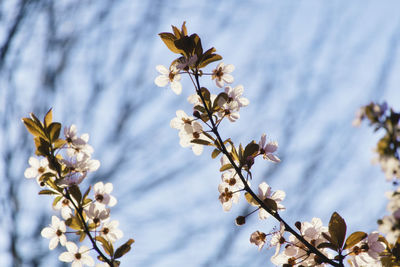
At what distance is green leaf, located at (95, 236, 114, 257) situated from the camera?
0.68 meters

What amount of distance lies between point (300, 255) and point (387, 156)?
0.78m

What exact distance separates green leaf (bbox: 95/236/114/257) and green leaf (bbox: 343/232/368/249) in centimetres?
45

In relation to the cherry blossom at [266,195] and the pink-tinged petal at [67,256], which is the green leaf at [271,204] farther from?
the pink-tinged petal at [67,256]

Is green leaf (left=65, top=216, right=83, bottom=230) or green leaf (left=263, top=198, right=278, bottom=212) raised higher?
green leaf (left=65, top=216, right=83, bottom=230)

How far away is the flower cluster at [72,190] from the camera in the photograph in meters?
0.66

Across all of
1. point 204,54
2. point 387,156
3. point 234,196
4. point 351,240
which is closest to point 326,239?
point 351,240

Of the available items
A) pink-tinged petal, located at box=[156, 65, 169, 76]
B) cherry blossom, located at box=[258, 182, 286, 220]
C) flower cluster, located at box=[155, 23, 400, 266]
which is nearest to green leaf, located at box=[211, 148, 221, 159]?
flower cluster, located at box=[155, 23, 400, 266]

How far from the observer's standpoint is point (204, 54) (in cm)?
68

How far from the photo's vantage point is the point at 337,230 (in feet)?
1.94

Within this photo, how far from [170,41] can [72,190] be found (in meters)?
0.35

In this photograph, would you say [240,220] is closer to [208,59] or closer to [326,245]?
[326,245]

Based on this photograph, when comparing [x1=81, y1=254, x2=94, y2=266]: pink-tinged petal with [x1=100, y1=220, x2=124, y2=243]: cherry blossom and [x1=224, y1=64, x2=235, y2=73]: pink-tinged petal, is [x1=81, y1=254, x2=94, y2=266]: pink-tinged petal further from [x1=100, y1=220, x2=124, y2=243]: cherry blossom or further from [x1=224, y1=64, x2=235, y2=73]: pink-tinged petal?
[x1=224, y1=64, x2=235, y2=73]: pink-tinged petal

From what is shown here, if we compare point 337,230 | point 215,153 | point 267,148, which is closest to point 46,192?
point 215,153

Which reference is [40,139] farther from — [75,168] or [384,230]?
[384,230]
